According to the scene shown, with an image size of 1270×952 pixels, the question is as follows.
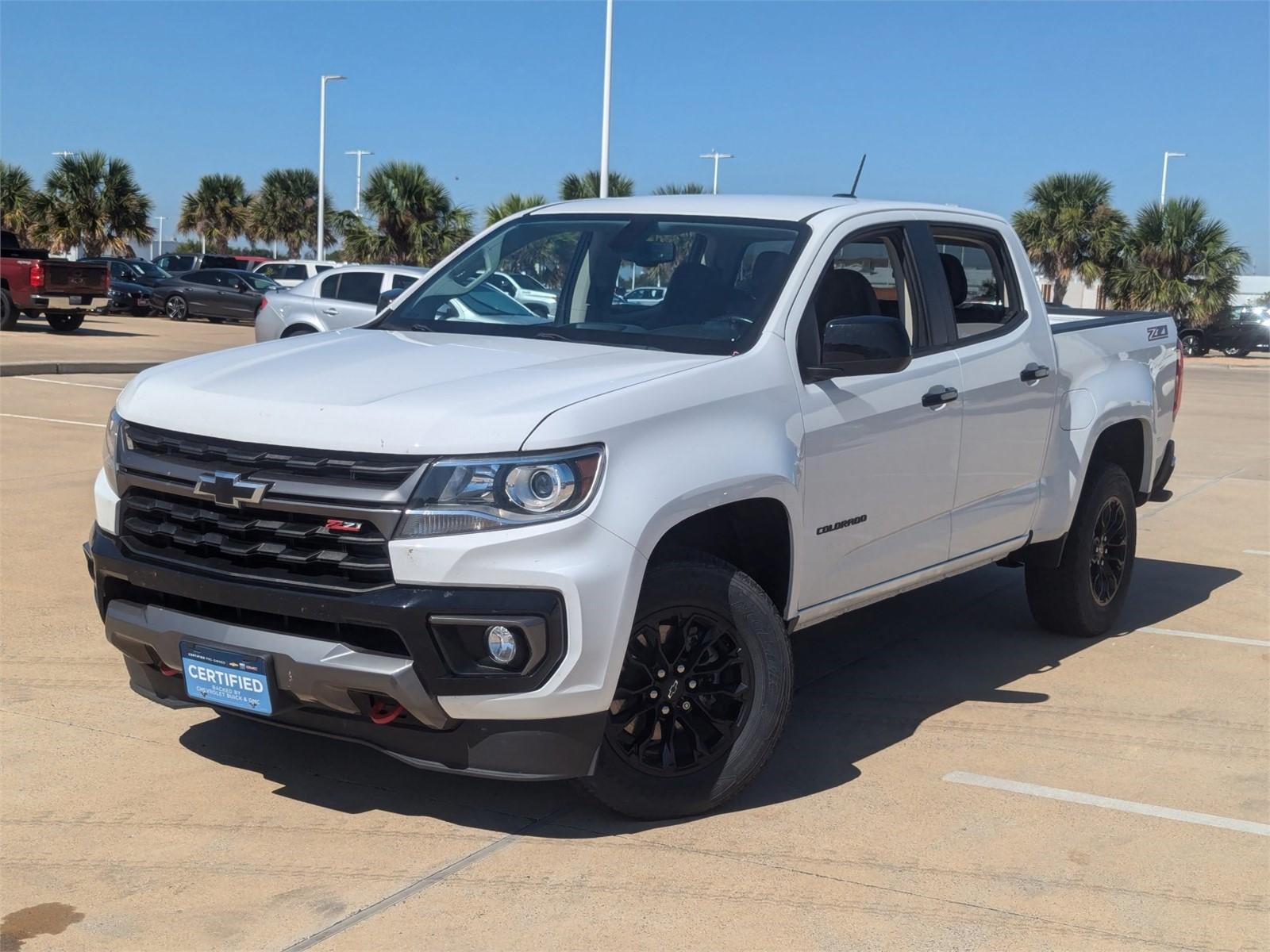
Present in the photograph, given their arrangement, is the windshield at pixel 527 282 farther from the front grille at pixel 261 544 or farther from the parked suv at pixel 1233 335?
the parked suv at pixel 1233 335

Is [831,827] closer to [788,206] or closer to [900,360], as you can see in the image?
[900,360]

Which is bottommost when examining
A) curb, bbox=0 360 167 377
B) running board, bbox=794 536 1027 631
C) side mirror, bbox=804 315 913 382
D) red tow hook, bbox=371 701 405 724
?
curb, bbox=0 360 167 377

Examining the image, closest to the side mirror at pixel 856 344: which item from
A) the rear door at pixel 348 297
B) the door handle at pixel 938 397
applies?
the door handle at pixel 938 397

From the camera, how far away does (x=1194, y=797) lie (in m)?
4.96

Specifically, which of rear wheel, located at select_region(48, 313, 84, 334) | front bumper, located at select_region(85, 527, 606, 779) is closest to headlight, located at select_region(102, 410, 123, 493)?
front bumper, located at select_region(85, 527, 606, 779)

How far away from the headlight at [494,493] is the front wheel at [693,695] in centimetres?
42

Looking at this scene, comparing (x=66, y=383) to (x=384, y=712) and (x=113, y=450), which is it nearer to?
(x=113, y=450)

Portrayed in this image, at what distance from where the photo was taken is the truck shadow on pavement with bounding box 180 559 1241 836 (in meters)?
4.61

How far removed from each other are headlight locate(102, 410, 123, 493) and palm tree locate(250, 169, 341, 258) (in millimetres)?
61917

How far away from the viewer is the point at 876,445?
5074mm

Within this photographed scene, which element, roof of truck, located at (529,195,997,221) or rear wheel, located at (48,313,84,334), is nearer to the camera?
roof of truck, located at (529,195,997,221)

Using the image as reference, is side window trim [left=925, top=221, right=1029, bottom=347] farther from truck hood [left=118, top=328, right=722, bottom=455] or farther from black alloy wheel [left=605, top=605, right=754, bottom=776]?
black alloy wheel [left=605, top=605, right=754, bottom=776]

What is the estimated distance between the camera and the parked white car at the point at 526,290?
532 centimetres

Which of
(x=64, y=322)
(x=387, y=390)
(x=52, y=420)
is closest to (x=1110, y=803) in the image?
(x=387, y=390)
